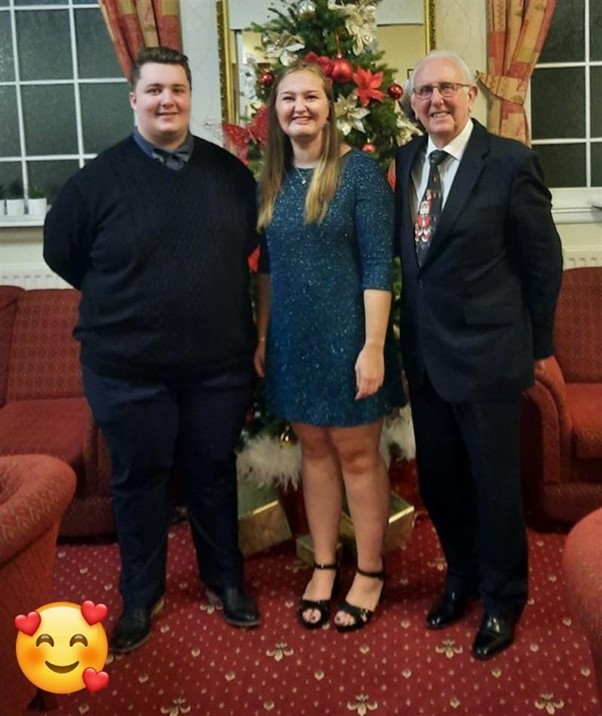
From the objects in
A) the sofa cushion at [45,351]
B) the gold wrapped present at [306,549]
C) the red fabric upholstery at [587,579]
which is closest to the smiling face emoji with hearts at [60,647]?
the red fabric upholstery at [587,579]

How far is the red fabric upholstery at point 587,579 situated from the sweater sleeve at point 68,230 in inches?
52.7

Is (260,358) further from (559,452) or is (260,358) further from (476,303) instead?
(559,452)

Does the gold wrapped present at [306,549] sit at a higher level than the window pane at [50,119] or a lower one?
lower

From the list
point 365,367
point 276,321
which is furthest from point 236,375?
point 365,367

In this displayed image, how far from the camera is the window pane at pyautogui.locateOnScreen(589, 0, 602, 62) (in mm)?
3908

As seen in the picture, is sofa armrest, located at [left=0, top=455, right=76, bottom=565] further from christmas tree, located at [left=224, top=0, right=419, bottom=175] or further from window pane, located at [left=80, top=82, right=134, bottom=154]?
window pane, located at [left=80, top=82, right=134, bottom=154]

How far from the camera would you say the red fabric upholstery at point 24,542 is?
1.69 m

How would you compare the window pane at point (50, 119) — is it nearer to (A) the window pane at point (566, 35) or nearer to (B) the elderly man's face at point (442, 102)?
(A) the window pane at point (566, 35)

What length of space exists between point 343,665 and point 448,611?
0.35 metres

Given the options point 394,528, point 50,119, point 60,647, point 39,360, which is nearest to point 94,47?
point 50,119

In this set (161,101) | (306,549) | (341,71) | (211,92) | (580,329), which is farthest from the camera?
(211,92)

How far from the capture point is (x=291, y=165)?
86.8 inches

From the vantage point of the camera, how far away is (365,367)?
2.15 meters

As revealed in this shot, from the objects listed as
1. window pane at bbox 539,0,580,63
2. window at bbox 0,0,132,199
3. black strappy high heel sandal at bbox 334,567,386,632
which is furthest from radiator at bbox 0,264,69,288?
window pane at bbox 539,0,580,63
